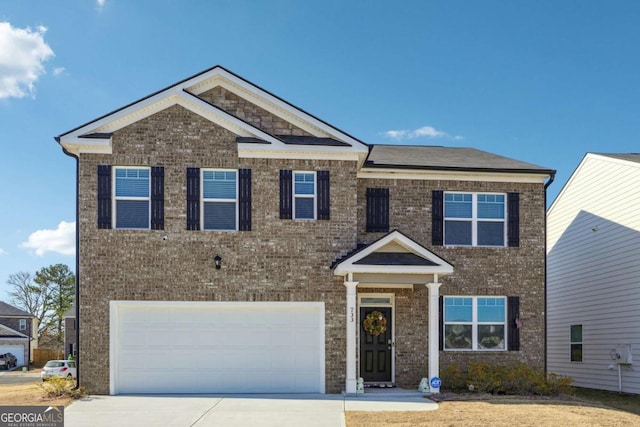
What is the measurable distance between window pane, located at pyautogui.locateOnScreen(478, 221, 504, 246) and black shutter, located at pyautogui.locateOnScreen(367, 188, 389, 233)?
96.5 inches

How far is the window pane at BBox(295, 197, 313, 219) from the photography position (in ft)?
48.2

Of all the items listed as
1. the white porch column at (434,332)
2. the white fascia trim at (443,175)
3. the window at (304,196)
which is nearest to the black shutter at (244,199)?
the window at (304,196)

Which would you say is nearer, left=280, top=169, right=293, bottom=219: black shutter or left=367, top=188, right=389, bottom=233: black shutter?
left=280, top=169, right=293, bottom=219: black shutter

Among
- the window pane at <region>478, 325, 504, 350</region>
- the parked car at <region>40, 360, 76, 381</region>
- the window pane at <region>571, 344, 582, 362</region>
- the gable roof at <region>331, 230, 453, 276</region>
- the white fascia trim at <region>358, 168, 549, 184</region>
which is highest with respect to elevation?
the white fascia trim at <region>358, 168, 549, 184</region>

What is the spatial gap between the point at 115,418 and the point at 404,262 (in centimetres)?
674

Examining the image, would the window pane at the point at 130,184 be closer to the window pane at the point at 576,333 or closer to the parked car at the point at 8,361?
the window pane at the point at 576,333

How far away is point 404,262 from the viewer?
14070 millimetres

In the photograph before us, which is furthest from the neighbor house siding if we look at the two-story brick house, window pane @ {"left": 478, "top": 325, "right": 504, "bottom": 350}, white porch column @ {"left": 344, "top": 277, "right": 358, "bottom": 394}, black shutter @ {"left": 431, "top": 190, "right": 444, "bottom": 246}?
window pane @ {"left": 478, "top": 325, "right": 504, "bottom": 350}

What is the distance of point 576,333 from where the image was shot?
66.1 feet

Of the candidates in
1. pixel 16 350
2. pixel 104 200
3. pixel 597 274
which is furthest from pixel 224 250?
pixel 16 350

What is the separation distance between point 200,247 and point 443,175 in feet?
20.6

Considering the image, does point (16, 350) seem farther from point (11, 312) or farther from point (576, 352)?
point (576, 352)

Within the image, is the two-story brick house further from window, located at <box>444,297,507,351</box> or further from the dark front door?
window, located at <box>444,297,507,351</box>

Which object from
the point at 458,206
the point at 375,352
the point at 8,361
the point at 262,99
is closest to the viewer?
the point at 262,99
